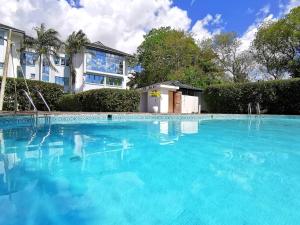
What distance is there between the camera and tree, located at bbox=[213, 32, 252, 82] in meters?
38.2

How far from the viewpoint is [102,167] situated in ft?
14.9

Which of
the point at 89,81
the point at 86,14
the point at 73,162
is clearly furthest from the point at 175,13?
the point at 73,162

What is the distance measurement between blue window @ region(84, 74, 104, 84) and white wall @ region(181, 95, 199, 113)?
1659cm

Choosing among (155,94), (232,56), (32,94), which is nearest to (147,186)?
(32,94)

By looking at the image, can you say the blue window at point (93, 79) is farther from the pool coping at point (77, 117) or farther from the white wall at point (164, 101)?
the pool coping at point (77, 117)

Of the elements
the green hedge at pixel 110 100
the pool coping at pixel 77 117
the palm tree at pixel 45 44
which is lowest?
the pool coping at pixel 77 117

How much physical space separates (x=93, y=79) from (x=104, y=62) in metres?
3.05

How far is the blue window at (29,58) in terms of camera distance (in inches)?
1319

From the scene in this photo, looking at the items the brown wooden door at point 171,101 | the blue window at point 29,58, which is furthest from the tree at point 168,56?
the blue window at point 29,58

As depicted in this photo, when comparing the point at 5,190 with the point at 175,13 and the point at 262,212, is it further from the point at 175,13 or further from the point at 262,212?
the point at 175,13

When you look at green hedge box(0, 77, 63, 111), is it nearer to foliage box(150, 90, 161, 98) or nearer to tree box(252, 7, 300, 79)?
foliage box(150, 90, 161, 98)

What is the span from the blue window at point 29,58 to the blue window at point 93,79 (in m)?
7.01

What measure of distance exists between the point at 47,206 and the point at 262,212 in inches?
92.8

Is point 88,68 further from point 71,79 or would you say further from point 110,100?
point 110,100
